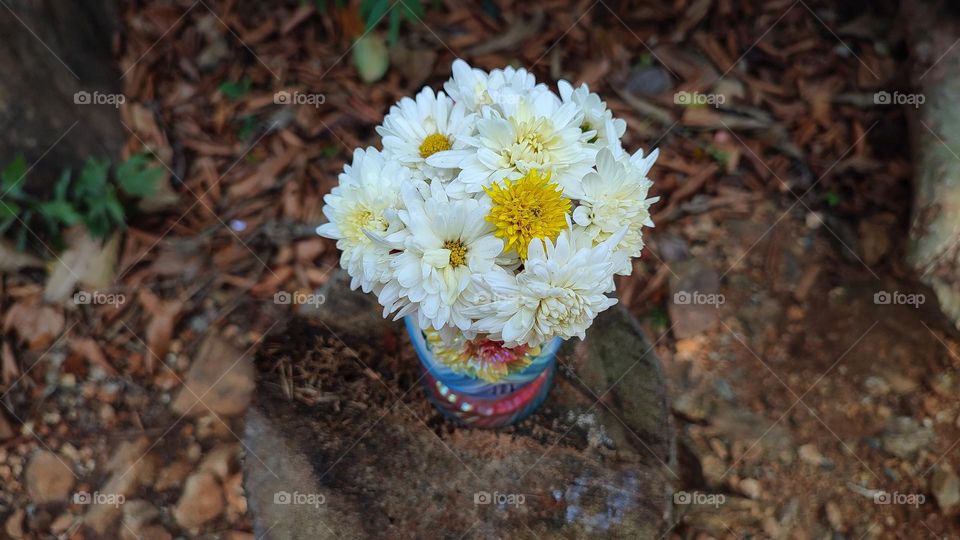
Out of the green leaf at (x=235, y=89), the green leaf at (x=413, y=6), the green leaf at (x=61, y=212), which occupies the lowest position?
the green leaf at (x=61, y=212)

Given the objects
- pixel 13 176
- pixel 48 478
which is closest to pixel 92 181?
pixel 13 176

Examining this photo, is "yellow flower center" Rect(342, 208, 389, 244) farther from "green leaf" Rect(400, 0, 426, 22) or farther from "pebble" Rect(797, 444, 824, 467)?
"pebble" Rect(797, 444, 824, 467)

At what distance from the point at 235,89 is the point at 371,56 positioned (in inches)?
24.1

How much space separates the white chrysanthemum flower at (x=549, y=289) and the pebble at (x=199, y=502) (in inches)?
62.4

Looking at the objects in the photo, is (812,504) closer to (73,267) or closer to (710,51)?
(710,51)

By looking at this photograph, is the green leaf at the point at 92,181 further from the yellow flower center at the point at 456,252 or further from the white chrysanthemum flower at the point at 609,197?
the white chrysanthemum flower at the point at 609,197

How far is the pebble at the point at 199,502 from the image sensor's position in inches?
→ 92.5

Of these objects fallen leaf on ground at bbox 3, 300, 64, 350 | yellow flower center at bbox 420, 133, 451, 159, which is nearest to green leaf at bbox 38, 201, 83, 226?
fallen leaf on ground at bbox 3, 300, 64, 350

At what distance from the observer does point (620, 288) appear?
269cm

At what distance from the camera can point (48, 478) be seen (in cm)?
243

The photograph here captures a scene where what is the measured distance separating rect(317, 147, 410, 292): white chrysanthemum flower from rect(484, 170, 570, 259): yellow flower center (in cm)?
19

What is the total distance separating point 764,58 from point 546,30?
3.23 ft

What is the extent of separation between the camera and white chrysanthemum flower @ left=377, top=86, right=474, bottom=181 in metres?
1.36

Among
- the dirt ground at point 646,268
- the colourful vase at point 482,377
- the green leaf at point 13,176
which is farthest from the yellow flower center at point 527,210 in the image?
the green leaf at point 13,176
